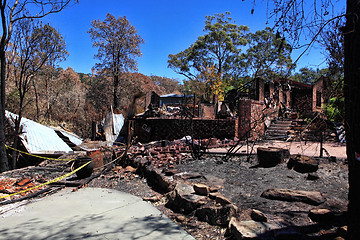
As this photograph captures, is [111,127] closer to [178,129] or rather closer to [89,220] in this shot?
[178,129]

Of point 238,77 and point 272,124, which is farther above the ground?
point 238,77

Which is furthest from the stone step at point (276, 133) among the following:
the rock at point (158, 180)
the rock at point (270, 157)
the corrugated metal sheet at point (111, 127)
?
the corrugated metal sheet at point (111, 127)

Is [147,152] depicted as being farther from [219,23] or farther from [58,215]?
[219,23]

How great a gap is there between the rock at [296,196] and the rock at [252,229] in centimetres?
91

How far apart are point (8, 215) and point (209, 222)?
326 centimetres

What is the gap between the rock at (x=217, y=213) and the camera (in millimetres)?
3250

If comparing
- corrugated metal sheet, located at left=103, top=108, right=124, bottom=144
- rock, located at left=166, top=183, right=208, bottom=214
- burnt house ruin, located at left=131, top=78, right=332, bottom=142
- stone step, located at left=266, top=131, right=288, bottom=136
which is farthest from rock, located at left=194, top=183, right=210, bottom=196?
corrugated metal sheet, located at left=103, top=108, right=124, bottom=144

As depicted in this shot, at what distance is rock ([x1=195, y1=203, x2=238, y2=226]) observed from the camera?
128 inches

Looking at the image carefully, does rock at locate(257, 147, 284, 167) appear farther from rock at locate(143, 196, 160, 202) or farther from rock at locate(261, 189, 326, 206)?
rock at locate(143, 196, 160, 202)

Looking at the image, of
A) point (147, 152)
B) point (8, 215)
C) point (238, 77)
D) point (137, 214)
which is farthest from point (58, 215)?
point (238, 77)

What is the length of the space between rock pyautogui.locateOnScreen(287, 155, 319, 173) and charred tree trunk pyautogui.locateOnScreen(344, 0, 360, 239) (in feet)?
10.3

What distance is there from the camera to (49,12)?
7.30 metres

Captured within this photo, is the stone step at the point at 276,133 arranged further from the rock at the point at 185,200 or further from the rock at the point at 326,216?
the rock at the point at 326,216

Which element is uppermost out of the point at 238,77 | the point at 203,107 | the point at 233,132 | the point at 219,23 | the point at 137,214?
the point at 219,23
